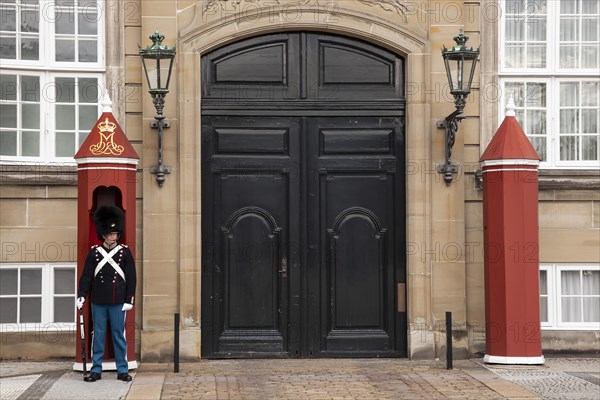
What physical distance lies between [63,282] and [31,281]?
35 cm

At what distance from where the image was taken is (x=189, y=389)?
11.4 m

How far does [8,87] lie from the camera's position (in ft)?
44.4

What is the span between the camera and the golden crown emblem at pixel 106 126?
489 inches

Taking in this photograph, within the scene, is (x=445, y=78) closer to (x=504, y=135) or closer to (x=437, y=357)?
(x=504, y=135)

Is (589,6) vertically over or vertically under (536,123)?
over

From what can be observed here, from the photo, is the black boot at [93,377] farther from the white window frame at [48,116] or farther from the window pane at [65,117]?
the window pane at [65,117]

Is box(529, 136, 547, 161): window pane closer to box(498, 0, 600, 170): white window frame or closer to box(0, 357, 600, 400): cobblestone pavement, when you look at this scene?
box(498, 0, 600, 170): white window frame

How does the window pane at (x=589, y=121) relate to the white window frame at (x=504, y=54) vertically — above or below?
below

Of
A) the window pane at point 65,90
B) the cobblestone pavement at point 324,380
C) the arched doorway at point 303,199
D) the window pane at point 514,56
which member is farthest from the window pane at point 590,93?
the window pane at point 65,90

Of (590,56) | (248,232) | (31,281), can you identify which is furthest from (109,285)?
(590,56)

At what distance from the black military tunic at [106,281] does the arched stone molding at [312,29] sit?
1375mm

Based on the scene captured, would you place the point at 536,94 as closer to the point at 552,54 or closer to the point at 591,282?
the point at 552,54

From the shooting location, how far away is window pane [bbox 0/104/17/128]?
13.5 meters

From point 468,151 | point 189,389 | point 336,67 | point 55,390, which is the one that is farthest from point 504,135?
point 55,390
